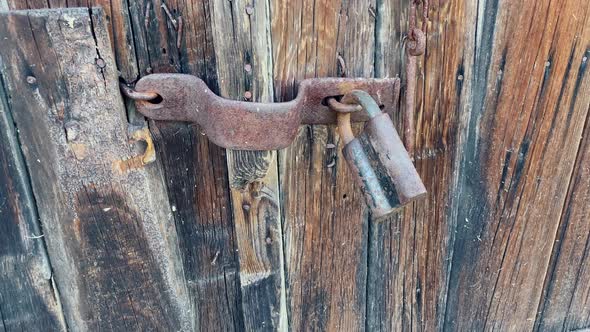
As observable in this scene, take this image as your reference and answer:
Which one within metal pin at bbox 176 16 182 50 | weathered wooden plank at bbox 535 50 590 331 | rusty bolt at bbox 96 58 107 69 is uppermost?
metal pin at bbox 176 16 182 50

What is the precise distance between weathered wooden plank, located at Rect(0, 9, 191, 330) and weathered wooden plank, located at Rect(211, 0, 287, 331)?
126 mm

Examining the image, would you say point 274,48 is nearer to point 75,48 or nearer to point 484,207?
point 75,48

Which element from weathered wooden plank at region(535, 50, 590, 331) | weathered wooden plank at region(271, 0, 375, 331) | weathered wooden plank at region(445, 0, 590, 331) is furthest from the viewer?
weathered wooden plank at region(535, 50, 590, 331)

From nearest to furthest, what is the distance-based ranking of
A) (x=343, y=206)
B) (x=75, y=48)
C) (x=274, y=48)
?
(x=75, y=48) → (x=274, y=48) → (x=343, y=206)

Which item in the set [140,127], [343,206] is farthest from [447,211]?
[140,127]

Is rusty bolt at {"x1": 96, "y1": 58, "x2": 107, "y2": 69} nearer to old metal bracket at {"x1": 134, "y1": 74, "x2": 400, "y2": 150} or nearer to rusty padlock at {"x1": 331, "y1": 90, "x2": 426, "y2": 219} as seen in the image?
old metal bracket at {"x1": 134, "y1": 74, "x2": 400, "y2": 150}

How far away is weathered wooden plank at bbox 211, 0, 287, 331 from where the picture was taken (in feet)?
2.09

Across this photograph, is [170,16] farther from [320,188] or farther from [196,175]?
[320,188]

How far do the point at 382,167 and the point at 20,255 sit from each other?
24.2 inches

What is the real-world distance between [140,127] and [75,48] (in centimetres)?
13

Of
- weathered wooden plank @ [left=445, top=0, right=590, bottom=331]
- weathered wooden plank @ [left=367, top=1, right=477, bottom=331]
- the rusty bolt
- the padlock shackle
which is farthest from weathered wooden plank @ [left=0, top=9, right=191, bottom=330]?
weathered wooden plank @ [left=445, top=0, right=590, bottom=331]

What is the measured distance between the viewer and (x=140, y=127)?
646 millimetres

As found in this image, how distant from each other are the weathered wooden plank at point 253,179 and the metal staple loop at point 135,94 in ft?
0.32

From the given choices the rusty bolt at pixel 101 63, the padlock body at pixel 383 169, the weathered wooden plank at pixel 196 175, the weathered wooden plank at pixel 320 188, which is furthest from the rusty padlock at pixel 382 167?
the rusty bolt at pixel 101 63
